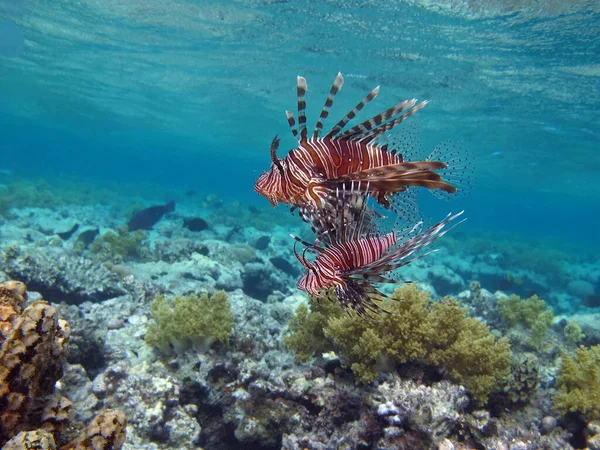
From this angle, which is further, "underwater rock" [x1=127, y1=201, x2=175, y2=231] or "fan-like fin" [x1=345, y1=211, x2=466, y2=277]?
"underwater rock" [x1=127, y1=201, x2=175, y2=231]

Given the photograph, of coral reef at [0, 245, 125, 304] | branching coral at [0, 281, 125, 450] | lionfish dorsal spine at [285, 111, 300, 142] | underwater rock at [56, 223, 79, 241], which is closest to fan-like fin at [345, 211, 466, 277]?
lionfish dorsal spine at [285, 111, 300, 142]

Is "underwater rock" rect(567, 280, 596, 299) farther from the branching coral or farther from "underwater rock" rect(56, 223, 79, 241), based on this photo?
"underwater rock" rect(56, 223, 79, 241)

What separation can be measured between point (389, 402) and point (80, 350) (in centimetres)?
371

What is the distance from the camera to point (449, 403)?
3.78 m

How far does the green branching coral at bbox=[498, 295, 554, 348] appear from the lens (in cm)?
747

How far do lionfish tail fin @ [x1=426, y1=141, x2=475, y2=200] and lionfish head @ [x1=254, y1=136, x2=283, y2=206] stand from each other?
3.67ft

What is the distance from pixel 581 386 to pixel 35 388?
5.22 metres

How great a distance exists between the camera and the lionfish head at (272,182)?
2600mm

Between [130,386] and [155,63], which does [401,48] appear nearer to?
[155,63]

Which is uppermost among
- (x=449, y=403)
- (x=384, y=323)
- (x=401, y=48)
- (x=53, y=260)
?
(x=401, y=48)

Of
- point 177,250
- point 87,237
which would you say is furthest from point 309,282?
point 87,237

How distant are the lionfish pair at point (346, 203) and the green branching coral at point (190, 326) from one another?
9.57 ft

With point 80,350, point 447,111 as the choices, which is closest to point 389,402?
point 80,350

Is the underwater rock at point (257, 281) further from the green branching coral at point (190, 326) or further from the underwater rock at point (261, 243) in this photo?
the green branching coral at point (190, 326)
